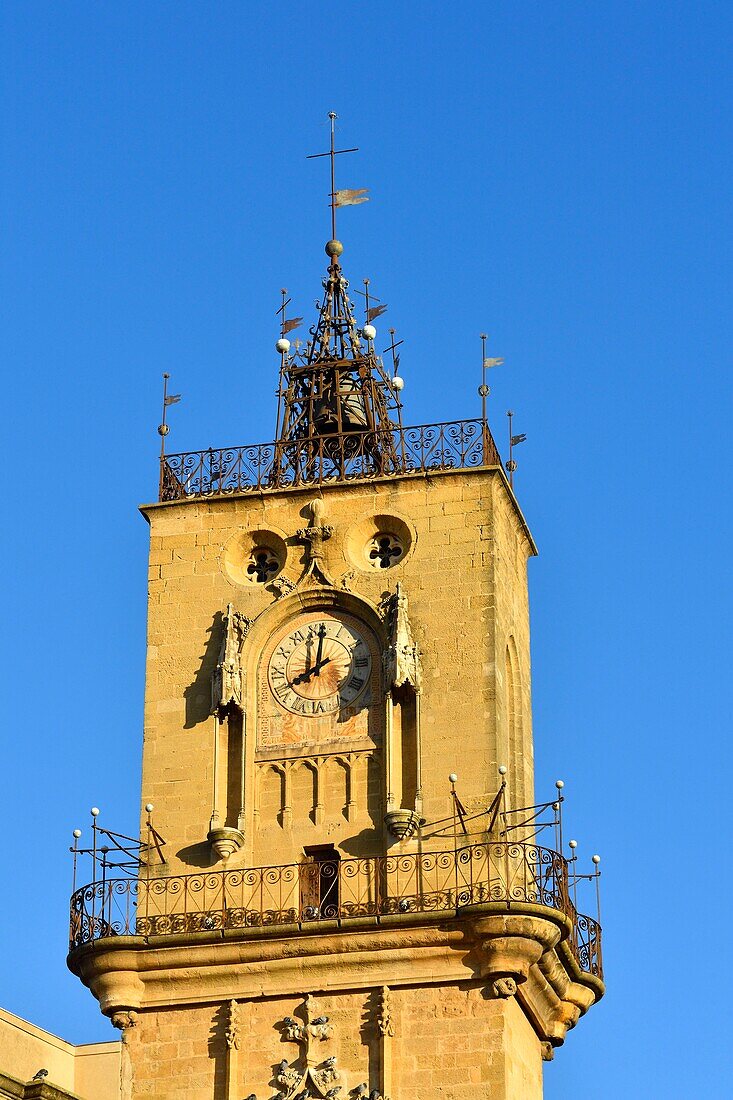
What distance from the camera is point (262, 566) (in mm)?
43219

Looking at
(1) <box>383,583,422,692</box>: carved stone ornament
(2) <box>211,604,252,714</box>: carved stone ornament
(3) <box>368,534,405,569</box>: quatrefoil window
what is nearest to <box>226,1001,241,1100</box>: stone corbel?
(2) <box>211,604,252,714</box>: carved stone ornament

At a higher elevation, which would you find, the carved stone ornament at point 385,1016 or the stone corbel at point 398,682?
→ the stone corbel at point 398,682

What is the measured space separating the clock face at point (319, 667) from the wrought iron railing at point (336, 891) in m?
2.42

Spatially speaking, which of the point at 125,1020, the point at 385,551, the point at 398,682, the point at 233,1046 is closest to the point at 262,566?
the point at 385,551

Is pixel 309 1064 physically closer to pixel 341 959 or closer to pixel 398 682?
pixel 341 959

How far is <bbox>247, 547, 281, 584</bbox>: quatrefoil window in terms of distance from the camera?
43062mm

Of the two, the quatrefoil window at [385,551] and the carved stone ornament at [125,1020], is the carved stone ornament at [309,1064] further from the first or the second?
the quatrefoil window at [385,551]

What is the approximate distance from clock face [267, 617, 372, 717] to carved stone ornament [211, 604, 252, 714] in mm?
504

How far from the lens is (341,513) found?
141 ft

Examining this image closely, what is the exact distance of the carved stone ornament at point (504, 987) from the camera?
39.2 m

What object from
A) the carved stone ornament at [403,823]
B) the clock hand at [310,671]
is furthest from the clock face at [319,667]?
the carved stone ornament at [403,823]

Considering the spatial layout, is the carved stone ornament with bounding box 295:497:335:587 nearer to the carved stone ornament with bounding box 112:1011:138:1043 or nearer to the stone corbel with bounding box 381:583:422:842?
the stone corbel with bounding box 381:583:422:842

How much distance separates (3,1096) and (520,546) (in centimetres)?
1143

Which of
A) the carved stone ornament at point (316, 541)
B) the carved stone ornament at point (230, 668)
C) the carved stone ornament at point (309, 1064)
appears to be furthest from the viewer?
the carved stone ornament at point (316, 541)
